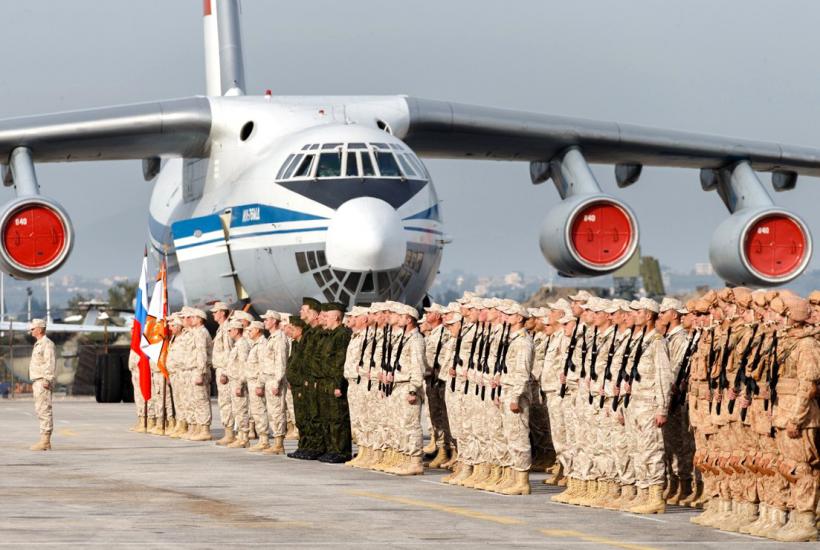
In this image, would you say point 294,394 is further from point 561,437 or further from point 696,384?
point 696,384

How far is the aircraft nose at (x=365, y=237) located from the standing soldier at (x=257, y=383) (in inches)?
46.3

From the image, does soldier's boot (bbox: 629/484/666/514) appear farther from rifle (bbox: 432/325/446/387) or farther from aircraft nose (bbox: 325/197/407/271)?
aircraft nose (bbox: 325/197/407/271)

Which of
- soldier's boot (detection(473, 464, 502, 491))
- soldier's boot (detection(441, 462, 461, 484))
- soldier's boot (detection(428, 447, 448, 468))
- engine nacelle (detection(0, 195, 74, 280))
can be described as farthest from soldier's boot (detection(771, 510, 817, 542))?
engine nacelle (detection(0, 195, 74, 280))

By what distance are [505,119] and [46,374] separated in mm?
7384

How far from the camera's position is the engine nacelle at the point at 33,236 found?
19609 millimetres

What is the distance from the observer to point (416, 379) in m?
15.0

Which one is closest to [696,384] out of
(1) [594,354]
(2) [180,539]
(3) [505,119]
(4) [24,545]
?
(1) [594,354]

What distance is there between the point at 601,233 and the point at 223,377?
5236 millimetres

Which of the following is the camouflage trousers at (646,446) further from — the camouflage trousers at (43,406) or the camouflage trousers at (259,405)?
the camouflage trousers at (43,406)

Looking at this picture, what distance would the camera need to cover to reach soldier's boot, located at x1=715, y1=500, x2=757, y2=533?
10891 mm

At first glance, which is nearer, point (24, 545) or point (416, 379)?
point (24, 545)

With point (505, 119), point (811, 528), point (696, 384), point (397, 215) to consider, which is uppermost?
point (505, 119)

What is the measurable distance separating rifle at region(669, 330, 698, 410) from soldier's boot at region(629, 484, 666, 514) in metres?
0.82

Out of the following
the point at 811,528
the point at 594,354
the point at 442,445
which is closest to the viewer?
the point at 811,528
